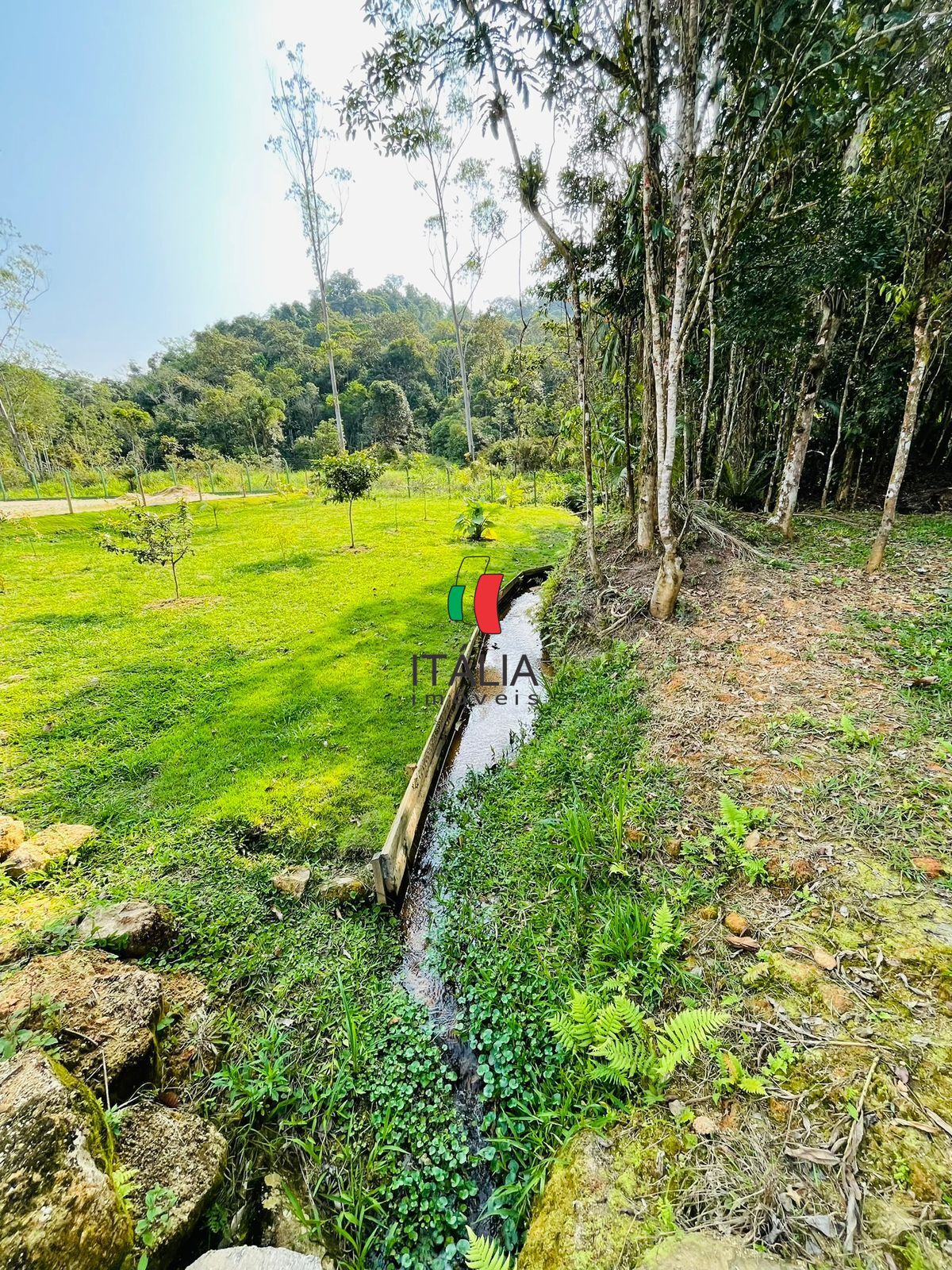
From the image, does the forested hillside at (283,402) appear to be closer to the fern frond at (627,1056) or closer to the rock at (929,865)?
the rock at (929,865)

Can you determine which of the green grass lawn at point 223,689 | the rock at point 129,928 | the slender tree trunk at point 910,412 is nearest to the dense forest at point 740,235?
the slender tree trunk at point 910,412

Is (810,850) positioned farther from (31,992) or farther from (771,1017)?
(31,992)

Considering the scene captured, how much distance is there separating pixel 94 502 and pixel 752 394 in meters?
25.5

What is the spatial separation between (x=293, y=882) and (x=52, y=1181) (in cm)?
238

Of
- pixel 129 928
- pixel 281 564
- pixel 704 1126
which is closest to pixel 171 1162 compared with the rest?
pixel 129 928

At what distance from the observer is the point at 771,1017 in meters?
2.30

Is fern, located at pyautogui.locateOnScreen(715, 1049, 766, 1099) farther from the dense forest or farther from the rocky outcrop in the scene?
the dense forest

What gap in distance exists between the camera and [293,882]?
4.03 metres

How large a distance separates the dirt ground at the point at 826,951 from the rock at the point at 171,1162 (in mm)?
1761

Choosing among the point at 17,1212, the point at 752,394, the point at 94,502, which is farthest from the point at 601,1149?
the point at 94,502

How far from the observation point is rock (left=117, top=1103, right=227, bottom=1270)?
198 cm

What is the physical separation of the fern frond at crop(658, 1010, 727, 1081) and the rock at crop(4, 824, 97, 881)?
4.77 metres

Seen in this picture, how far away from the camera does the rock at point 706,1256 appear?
1.60 meters

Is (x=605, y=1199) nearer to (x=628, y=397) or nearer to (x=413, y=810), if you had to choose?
(x=413, y=810)
